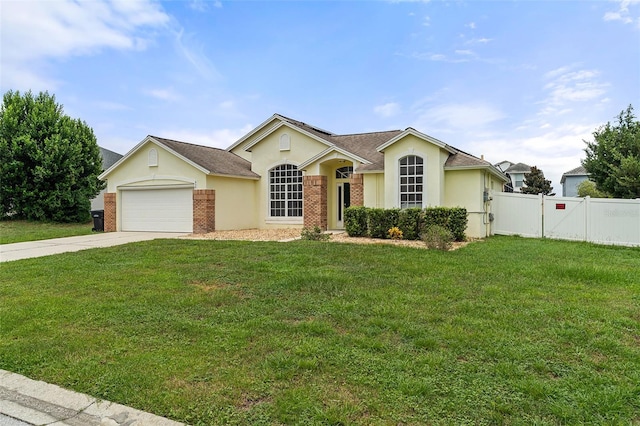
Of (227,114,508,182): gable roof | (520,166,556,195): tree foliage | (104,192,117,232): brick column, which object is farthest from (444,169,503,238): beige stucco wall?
(520,166,556,195): tree foliage

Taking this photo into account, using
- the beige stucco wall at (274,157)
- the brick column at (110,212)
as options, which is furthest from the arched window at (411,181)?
the brick column at (110,212)

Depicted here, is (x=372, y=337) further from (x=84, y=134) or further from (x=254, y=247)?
(x=84, y=134)

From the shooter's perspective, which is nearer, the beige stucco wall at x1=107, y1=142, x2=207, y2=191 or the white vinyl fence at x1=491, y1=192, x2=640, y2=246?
the white vinyl fence at x1=491, y1=192, x2=640, y2=246

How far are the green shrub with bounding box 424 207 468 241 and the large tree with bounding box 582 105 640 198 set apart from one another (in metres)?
11.8

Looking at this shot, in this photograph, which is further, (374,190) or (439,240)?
(374,190)

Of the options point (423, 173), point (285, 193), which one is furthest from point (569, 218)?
point (285, 193)

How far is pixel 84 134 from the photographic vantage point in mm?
24547

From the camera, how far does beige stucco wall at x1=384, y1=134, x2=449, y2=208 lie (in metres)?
14.7

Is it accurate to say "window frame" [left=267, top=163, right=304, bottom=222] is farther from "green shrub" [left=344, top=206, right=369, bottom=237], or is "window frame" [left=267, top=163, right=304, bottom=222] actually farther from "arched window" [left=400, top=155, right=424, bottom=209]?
"arched window" [left=400, top=155, right=424, bottom=209]

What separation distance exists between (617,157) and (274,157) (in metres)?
18.5

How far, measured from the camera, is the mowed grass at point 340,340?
3.20 m

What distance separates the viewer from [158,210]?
18.7m

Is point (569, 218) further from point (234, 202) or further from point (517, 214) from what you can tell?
point (234, 202)

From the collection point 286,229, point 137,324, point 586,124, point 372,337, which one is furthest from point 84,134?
point 586,124
